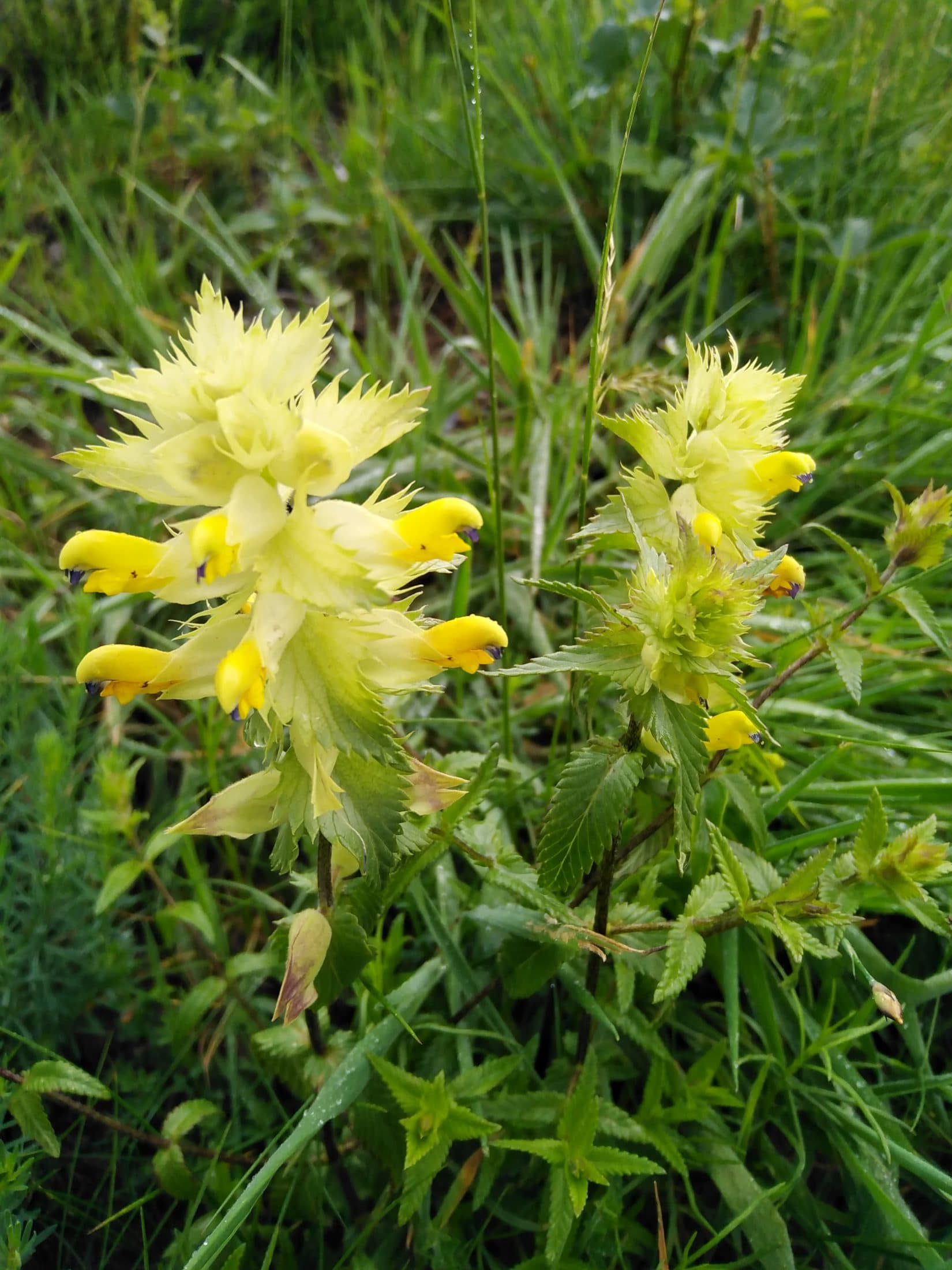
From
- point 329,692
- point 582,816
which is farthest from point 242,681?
point 582,816

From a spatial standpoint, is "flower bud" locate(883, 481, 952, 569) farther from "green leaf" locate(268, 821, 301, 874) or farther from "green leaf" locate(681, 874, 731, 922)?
"green leaf" locate(268, 821, 301, 874)

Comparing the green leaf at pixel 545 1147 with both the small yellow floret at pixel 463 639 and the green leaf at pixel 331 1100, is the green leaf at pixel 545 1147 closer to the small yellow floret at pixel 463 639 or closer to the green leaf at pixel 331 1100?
the green leaf at pixel 331 1100

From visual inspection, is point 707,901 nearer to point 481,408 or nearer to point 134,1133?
point 134,1133

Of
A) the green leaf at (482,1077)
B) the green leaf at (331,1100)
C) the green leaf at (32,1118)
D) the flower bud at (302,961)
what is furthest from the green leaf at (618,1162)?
the green leaf at (32,1118)

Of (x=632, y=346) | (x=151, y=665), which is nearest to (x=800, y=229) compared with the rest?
(x=632, y=346)

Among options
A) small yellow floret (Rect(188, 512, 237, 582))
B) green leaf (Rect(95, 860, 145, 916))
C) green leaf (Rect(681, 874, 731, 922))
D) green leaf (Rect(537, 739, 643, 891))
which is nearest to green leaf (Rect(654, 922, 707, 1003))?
green leaf (Rect(681, 874, 731, 922))

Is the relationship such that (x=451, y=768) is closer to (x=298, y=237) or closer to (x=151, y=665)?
(x=151, y=665)
